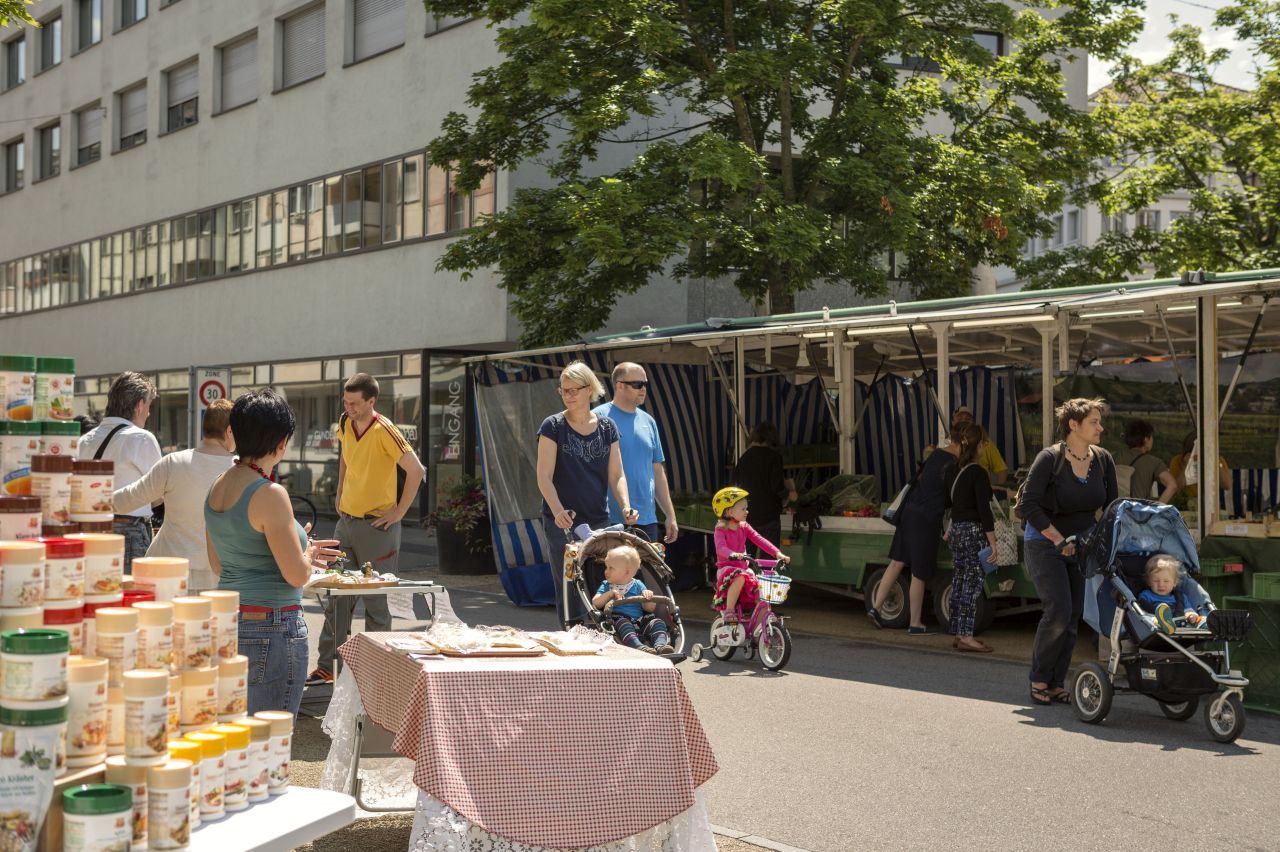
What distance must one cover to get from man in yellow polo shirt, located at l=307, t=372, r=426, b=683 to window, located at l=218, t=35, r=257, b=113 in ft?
75.9

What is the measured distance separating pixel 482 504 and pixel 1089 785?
1100cm

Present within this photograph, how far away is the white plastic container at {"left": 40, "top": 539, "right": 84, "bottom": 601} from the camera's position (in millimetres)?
3191

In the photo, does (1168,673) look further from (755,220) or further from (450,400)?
(450,400)

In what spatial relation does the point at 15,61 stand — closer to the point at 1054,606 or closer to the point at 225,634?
the point at 1054,606

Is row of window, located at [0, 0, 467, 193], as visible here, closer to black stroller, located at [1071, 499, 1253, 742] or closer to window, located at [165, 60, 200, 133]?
window, located at [165, 60, 200, 133]

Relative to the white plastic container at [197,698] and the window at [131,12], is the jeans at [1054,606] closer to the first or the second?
the white plastic container at [197,698]

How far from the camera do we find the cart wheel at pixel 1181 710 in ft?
28.4

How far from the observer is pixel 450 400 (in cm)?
2481

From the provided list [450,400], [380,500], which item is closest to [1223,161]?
[450,400]

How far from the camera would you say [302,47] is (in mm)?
28516

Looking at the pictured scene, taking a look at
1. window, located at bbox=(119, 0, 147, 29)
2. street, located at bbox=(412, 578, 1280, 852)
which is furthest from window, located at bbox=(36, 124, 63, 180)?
street, located at bbox=(412, 578, 1280, 852)

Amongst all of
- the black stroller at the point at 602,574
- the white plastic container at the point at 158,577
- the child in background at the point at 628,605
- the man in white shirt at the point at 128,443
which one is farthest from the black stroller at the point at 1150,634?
the white plastic container at the point at 158,577

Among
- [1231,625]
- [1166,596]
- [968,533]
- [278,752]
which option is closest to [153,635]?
[278,752]

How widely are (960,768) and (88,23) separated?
3657 centimetres
